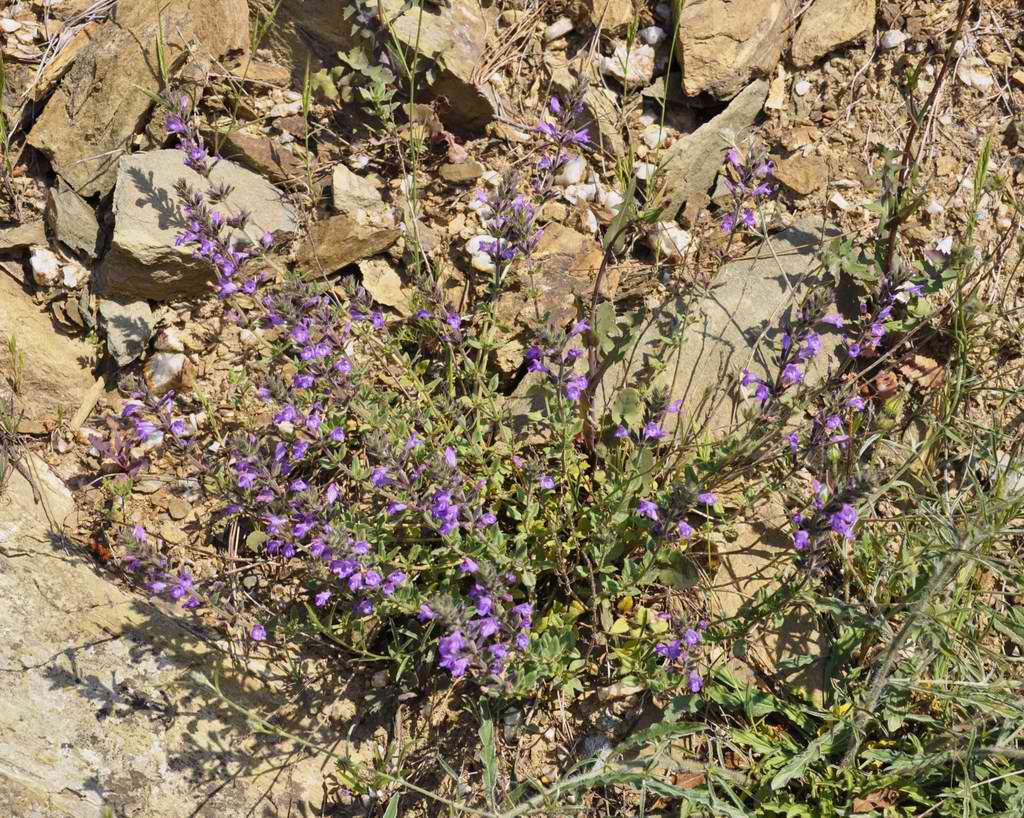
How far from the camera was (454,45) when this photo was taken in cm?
539

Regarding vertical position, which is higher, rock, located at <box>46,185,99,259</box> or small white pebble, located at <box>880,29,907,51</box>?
small white pebble, located at <box>880,29,907,51</box>

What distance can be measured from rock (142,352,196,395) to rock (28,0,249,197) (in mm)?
1070

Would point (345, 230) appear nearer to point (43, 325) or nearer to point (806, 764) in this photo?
point (43, 325)

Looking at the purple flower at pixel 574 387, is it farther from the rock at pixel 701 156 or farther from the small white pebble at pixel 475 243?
the rock at pixel 701 156

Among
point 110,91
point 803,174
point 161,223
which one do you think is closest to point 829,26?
point 803,174

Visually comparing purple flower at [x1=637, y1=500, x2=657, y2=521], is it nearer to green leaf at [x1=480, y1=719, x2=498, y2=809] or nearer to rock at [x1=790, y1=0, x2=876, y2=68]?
green leaf at [x1=480, y1=719, x2=498, y2=809]

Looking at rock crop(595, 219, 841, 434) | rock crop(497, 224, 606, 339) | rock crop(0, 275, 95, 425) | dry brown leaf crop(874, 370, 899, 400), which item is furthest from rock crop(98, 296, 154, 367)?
dry brown leaf crop(874, 370, 899, 400)

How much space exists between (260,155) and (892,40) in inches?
155

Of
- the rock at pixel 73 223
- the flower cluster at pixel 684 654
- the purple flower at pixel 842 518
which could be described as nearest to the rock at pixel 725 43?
the purple flower at pixel 842 518

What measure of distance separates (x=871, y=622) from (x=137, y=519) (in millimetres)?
3604

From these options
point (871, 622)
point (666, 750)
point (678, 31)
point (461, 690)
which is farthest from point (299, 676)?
point (678, 31)

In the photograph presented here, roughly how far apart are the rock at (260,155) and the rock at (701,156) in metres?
2.20

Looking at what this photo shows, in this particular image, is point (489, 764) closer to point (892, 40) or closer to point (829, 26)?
point (829, 26)

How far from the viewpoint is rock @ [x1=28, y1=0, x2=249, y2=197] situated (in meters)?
5.14
